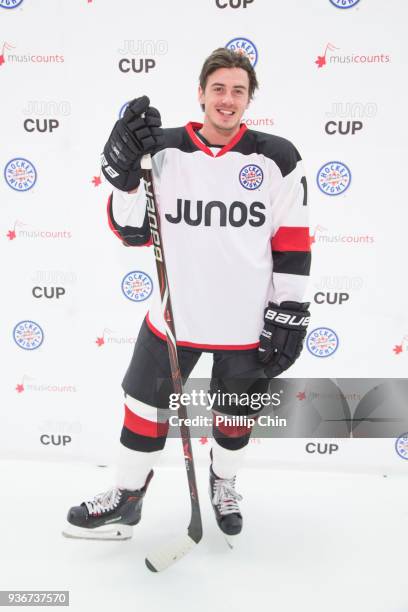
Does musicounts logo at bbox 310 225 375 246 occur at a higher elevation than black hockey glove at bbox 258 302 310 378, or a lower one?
higher

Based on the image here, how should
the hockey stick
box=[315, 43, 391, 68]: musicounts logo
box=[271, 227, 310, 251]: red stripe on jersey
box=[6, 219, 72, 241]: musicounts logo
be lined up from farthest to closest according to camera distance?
box=[6, 219, 72, 241]: musicounts logo, box=[315, 43, 391, 68]: musicounts logo, box=[271, 227, 310, 251]: red stripe on jersey, the hockey stick

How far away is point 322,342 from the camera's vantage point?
240cm

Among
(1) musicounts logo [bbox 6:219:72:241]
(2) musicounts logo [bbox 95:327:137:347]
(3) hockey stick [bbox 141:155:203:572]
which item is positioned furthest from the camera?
(2) musicounts logo [bbox 95:327:137:347]

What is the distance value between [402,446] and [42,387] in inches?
72.3

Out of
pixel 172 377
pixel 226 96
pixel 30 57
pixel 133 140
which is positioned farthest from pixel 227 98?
pixel 30 57

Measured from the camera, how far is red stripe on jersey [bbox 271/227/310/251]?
66.9 inches

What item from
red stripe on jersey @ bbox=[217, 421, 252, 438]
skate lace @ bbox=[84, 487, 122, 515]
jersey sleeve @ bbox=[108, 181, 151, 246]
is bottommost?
skate lace @ bbox=[84, 487, 122, 515]

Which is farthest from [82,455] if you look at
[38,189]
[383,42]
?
[383,42]

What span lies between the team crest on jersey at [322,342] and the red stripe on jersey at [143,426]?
93 cm

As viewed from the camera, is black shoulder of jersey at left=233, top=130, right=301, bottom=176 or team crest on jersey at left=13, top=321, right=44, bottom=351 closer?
black shoulder of jersey at left=233, top=130, right=301, bottom=176

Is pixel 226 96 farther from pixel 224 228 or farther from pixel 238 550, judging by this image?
pixel 238 550

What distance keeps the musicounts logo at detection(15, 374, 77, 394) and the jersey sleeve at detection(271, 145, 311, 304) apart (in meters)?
1.26

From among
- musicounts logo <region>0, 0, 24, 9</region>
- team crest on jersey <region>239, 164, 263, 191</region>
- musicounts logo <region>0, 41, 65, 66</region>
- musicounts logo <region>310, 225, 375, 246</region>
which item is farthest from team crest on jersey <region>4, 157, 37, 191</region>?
musicounts logo <region>310, 225, 375, 246</region>

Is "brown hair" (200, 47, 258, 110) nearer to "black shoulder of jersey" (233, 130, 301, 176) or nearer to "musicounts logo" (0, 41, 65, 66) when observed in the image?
"black shoulder of jersey" (233, 130, 301, 176)
